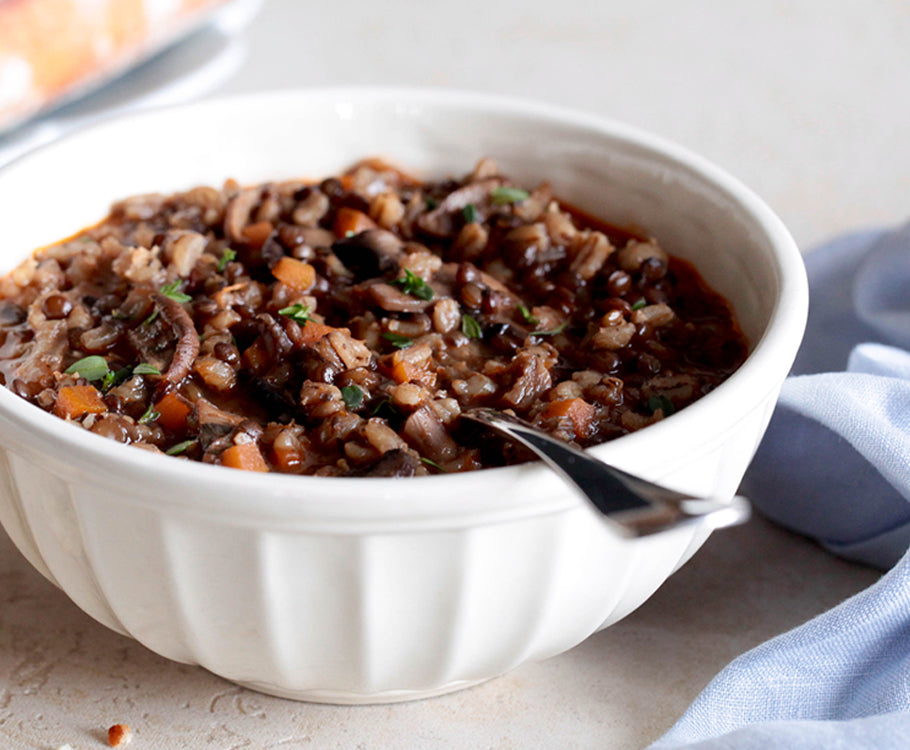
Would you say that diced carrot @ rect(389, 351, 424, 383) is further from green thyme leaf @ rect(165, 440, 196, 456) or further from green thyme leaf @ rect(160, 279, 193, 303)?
green thyme leaf @ rect(160, 279, 193, 303)

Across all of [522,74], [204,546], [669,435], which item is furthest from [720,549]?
[522,74]

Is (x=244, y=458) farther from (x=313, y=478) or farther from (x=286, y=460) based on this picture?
(x=313, y=478)

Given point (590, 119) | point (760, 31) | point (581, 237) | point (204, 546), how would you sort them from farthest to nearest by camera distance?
1. point (760, 31)
2. point (590, 119)
3. point (581, 237)
4. point (204, 546)

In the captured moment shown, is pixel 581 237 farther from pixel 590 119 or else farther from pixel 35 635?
pixel 35 635

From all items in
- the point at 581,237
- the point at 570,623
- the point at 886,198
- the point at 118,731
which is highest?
the point at 581,237

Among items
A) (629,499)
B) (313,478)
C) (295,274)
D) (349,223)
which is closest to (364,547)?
(313,478)

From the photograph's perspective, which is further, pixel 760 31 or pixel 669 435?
pixel 760 31

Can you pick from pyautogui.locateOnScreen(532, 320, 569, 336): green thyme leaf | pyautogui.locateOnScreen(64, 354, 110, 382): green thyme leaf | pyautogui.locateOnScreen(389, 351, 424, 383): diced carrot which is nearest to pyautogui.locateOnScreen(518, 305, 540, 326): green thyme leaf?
pyautogui.locateOnScreen(532, 320, 569, 336): green thyme leaf
